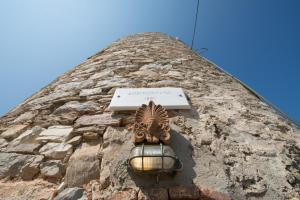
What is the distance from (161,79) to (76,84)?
71 centimetres

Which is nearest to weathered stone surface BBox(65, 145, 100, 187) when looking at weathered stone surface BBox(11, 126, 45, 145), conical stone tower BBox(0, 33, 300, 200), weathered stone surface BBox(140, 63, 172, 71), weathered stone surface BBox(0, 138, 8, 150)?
conical stone tower BBox(0, 33, 300, 200)

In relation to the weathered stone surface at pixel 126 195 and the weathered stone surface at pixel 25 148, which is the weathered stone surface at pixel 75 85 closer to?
the weathered stone surface at pixel 25 148

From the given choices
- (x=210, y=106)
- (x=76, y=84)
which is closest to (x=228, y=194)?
(x=210, y=106)

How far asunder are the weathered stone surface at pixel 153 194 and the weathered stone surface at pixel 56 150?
0.53m

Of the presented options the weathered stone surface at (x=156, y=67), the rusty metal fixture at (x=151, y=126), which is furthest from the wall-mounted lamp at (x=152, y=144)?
the weathered stone surface at (x=156, y=67)

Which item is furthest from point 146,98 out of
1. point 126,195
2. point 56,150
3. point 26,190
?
point 26,190

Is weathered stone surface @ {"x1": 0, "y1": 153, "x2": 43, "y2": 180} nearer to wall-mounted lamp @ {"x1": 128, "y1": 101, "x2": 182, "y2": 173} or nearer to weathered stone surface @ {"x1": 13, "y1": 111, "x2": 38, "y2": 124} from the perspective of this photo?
weathered stone surface @ {"x1": 13, "y1": 111, "x2": 38, "y2": 124}

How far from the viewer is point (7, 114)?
2141mm

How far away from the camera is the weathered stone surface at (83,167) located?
1367 mm

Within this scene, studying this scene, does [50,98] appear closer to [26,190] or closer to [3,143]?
[3,143]

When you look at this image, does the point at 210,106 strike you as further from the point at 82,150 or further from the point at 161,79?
the point at 82,150

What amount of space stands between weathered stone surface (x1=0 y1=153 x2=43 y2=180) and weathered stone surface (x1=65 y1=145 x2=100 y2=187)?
19cm

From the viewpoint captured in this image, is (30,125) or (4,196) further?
(30,125)

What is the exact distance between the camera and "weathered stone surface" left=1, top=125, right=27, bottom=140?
1.74 meters
